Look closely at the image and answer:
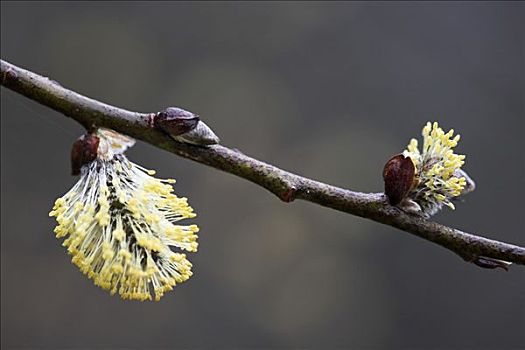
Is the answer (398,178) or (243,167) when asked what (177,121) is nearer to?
(243,167)

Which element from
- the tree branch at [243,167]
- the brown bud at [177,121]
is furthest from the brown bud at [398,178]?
the brown bud at [177,121]

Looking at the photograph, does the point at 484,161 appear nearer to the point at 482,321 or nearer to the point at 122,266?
the point at 482,321

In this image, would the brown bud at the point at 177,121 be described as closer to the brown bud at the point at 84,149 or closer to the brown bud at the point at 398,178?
the brown bud at the point at 84,149

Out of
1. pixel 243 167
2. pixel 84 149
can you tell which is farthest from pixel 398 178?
pixel 84 149

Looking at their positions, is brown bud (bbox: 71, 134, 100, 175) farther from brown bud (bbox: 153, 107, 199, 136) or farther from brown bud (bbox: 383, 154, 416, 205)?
brown bud (bbox: 383, 154, 416, 205)

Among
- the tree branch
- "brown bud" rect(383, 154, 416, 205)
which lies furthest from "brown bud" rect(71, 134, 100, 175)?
"brown bud" rect(383, 154, 416, 205)
